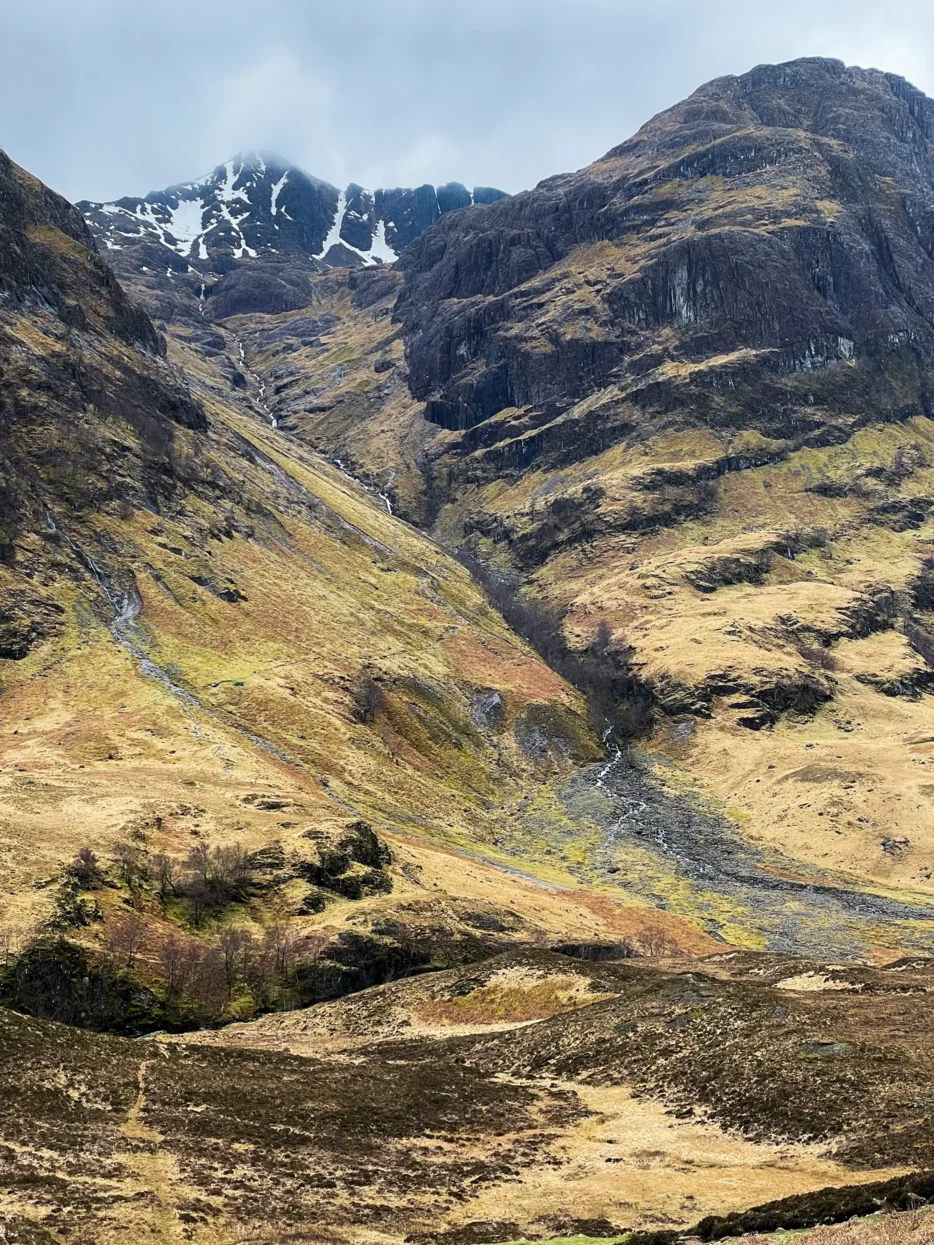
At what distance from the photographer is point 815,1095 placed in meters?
42.7

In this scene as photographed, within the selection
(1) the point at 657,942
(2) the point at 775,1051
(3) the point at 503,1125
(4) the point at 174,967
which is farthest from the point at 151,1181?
(1) the point at 657,942

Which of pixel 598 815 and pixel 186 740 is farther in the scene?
pixel 598 815

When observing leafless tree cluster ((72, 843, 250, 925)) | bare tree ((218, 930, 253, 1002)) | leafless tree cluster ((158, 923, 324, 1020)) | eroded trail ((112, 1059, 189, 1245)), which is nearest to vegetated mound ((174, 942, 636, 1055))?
leafless tree cluster ((158, 923, 324, 1020))

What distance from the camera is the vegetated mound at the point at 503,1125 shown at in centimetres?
3234

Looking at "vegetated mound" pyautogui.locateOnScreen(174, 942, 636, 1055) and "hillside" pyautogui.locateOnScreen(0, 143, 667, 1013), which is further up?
"hillside" pyautogui.locateOnScreen(0, 143, 667, 1013)

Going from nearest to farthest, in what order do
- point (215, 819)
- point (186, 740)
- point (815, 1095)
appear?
point (815, 1095) < point (215, 819) < point (186, 740)

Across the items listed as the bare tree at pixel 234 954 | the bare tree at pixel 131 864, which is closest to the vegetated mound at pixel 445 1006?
the bare tree at pixel 234 954

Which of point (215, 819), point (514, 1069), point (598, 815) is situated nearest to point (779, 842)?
point (598, 815)

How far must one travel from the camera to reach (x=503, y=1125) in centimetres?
4512

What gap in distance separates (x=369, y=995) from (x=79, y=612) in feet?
425

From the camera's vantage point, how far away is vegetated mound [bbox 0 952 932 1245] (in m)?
32.3

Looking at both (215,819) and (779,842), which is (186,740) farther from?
(779,842)

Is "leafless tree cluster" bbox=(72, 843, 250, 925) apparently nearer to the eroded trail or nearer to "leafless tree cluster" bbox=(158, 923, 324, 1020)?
"leafless tree cluster" bbox=(158, 923, 324, 1020)

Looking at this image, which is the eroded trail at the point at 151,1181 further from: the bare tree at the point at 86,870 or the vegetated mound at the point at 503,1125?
the bare tree at the point at 86,870
